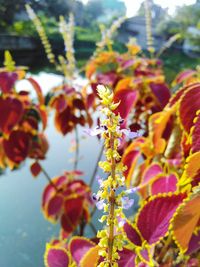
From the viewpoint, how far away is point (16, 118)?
59 centimetres

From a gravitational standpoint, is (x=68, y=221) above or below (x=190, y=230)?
above

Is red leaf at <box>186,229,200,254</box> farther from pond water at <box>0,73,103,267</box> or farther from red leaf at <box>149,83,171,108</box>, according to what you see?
pond water at <box>0,73,103,267</box>

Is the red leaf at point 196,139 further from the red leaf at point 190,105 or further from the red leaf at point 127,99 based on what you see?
the red leaf at point 127,99

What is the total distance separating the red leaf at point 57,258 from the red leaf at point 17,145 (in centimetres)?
38

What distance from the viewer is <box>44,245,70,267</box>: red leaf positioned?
30 cm

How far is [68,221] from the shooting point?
775 mm

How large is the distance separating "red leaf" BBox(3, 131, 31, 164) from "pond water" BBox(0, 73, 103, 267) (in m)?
0.25

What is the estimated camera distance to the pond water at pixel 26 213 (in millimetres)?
845

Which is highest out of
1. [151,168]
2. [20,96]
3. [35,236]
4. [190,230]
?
[20,96]

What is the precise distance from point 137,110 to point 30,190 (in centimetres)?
54

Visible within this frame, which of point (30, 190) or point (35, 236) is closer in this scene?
point (35, 236)

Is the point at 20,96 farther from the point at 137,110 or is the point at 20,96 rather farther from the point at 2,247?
the point at 2,247

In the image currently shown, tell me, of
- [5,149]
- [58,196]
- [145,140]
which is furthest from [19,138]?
[145,140]

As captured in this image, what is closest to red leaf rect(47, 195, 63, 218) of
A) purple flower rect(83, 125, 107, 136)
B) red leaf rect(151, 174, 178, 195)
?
red leaf rect(151, 174, 178, 195)
